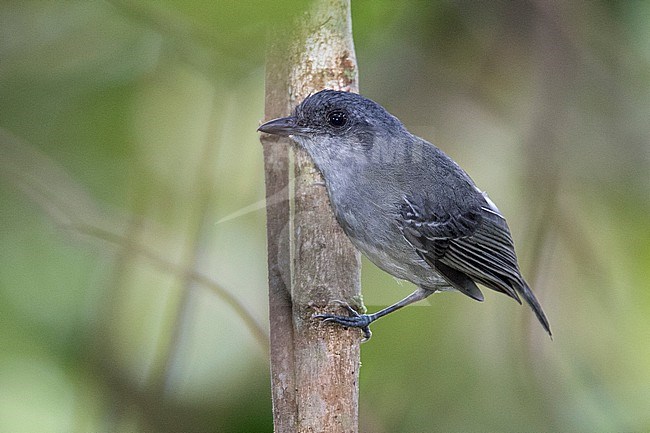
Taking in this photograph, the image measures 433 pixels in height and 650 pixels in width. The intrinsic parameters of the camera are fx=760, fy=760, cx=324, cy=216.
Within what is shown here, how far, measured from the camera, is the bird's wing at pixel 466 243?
157 cm

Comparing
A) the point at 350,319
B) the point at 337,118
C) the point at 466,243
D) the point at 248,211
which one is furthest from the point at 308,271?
the point at 466,243

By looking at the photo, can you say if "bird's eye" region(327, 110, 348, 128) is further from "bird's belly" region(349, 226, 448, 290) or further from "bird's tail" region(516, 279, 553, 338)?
"bird's tail" region(516, 279, 553, 338)

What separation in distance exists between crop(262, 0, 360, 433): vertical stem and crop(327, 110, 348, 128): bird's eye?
6 cm

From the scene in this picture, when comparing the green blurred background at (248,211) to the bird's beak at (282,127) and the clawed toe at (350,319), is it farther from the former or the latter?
the clawed toe at (350,319)

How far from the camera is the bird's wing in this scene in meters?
1.57

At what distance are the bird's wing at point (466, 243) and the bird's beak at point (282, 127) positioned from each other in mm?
344

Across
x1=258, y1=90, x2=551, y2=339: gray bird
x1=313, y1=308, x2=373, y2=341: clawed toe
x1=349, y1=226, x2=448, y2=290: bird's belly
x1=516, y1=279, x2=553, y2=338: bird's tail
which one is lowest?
x1=313, y1=308, x2=373, y2=341: clawed toe

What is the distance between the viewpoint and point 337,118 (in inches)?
57.1

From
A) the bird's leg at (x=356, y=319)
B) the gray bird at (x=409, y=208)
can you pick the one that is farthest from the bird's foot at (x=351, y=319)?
the gray bird at (x=409, y=208)

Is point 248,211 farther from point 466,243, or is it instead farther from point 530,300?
point 530,300

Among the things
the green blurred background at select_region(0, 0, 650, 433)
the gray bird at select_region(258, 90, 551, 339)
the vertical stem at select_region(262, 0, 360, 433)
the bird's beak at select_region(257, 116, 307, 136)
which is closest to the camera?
the green blurred background at select_region(0, 0, 650, 433)

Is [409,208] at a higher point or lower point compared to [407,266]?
higher

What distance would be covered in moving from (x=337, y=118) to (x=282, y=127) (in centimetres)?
14

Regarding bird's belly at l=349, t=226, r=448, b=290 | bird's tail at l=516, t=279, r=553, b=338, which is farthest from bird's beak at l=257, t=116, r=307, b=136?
bird's tail at l=516, t=279, r=553, b=338
